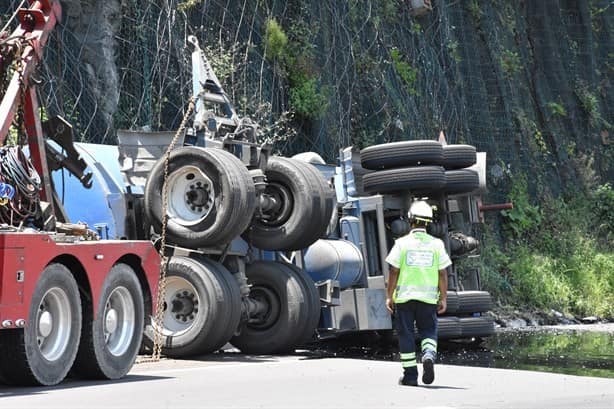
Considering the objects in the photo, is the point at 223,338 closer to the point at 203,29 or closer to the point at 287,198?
the point at 287,198

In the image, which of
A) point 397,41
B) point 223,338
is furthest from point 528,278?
point 223,338

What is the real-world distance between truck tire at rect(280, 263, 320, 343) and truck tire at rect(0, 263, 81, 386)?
465 cm

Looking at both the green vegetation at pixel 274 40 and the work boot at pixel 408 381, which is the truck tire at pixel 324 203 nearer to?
the work boot at pixel 408 381

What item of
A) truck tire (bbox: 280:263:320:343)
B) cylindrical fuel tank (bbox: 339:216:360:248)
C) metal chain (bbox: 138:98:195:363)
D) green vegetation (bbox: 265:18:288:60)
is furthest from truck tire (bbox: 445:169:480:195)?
green vegetation (bbox: 265:18:288:60)

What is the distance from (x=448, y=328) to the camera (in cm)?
1647

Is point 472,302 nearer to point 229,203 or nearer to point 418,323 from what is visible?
point 229,203

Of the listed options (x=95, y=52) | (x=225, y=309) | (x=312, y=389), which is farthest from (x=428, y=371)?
(x=95, y=52)

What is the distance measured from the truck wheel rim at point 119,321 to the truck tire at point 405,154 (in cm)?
554

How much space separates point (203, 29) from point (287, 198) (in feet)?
22.4

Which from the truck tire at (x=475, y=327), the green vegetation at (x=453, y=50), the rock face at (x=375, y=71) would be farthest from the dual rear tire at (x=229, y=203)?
the green vegetation at (x=453, y=50)

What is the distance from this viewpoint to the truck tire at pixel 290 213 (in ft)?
50.6

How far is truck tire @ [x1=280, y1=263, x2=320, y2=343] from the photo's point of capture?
1526 centimetres

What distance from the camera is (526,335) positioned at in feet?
64.5

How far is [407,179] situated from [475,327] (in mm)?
1980
